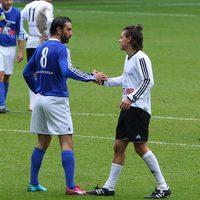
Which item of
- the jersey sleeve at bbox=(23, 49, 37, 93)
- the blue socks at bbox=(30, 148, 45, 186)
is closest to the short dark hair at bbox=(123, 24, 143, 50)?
the jersey sleeve at bbox=(23, 49, 37, 93)

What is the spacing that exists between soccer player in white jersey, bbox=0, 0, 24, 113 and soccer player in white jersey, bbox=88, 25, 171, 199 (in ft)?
24.1

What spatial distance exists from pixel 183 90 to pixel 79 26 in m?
19.4

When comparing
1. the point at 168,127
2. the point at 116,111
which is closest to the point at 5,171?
the point at 168,127

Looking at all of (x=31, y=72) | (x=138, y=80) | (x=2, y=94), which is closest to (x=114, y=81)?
(x=138, y=80)

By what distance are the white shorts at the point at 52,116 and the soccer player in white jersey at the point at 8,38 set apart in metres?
7.02

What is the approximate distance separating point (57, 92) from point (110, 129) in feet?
16.3

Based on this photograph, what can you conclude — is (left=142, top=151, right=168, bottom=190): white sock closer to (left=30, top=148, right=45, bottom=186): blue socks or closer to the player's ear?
(left=30, top=148, right=45, bottom=186): blue socks

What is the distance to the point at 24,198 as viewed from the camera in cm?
1120

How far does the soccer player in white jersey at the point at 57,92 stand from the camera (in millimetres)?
11180

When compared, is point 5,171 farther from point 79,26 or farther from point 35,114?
point 79,26

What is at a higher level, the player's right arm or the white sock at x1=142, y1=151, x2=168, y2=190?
the player's right arm

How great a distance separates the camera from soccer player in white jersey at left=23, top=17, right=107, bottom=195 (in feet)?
36.7

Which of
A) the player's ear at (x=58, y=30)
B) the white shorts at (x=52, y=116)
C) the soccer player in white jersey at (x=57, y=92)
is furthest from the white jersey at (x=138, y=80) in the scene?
the player's ear at (x=58, y=30)

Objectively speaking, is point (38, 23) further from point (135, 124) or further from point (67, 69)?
point (135, 124)
